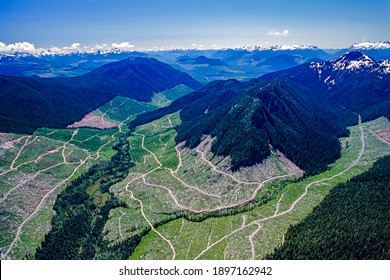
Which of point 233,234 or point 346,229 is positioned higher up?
point 346,229

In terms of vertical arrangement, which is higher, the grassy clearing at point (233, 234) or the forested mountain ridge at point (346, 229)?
the forested mountain ridge at point (346, 229)

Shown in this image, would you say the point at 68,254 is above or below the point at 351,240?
below

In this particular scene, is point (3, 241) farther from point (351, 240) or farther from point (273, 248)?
point (351, 240)

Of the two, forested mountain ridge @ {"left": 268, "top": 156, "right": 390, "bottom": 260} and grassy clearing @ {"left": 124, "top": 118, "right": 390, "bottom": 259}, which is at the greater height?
forested mountain ridge @ {"left": 268, "top": 156, "right": 390, "bottom": 260}

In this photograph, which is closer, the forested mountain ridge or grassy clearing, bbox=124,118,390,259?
the forested mountain ridge

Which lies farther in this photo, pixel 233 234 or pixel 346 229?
pixel 233 234

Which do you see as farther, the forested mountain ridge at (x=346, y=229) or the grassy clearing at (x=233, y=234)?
the grassy clearing at (x=233, y=234)
